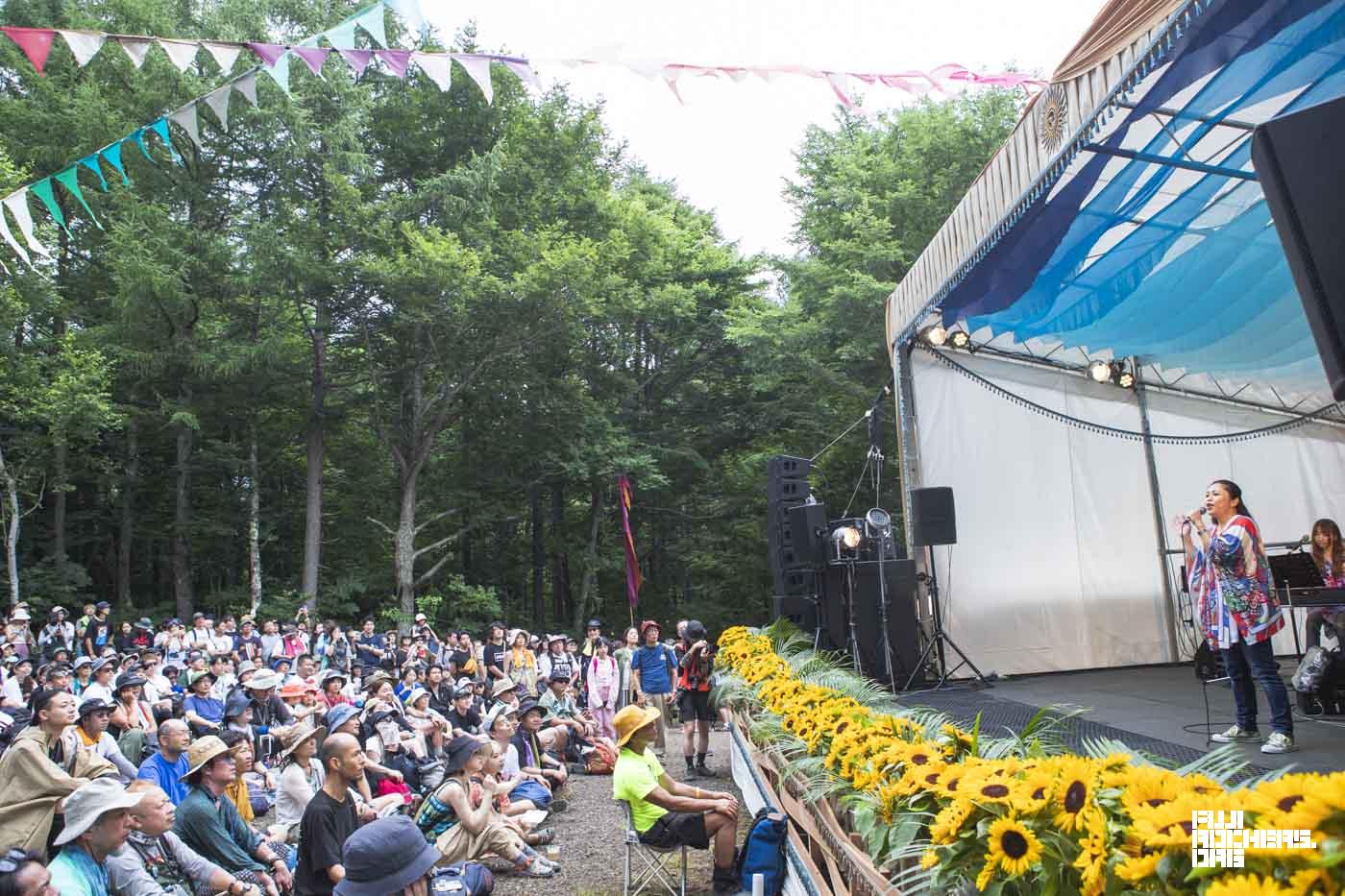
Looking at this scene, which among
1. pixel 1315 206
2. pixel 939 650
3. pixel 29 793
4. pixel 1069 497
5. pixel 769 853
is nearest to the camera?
pixel 1315 206

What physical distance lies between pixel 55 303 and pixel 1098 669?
18.1m

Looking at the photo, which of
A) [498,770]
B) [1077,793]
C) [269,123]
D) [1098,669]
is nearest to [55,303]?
[269,123]

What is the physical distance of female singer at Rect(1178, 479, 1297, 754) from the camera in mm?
4535

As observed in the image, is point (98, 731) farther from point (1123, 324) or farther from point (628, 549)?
point (628, 549)

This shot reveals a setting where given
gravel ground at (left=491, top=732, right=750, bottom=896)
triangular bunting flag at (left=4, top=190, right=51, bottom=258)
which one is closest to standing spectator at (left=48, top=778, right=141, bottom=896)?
gravel ground at (left=491, top=732, right=750, bottom=896)

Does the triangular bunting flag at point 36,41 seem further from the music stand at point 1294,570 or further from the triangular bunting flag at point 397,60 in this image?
the music stand at point 1294,570

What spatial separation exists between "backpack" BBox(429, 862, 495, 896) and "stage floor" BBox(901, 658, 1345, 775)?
2984mm

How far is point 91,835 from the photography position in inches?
131

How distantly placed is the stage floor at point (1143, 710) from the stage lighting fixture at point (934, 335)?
11.1 ft

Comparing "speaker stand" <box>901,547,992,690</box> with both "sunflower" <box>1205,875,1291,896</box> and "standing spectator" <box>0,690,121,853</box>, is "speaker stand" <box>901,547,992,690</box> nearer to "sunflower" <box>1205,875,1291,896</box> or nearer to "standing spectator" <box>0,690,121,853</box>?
"standing spectator" <box>0,690,121,853</box>

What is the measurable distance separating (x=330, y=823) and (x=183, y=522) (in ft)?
61.4

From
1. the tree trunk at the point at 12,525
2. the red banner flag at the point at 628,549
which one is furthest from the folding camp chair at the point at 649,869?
the tree trunk at the point at 12,525

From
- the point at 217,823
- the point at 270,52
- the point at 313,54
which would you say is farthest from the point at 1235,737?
the point at 270,52

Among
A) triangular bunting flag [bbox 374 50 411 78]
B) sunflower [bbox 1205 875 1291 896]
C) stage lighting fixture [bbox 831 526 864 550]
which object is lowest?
sunflower [bbox 1205 875 1291 896]
